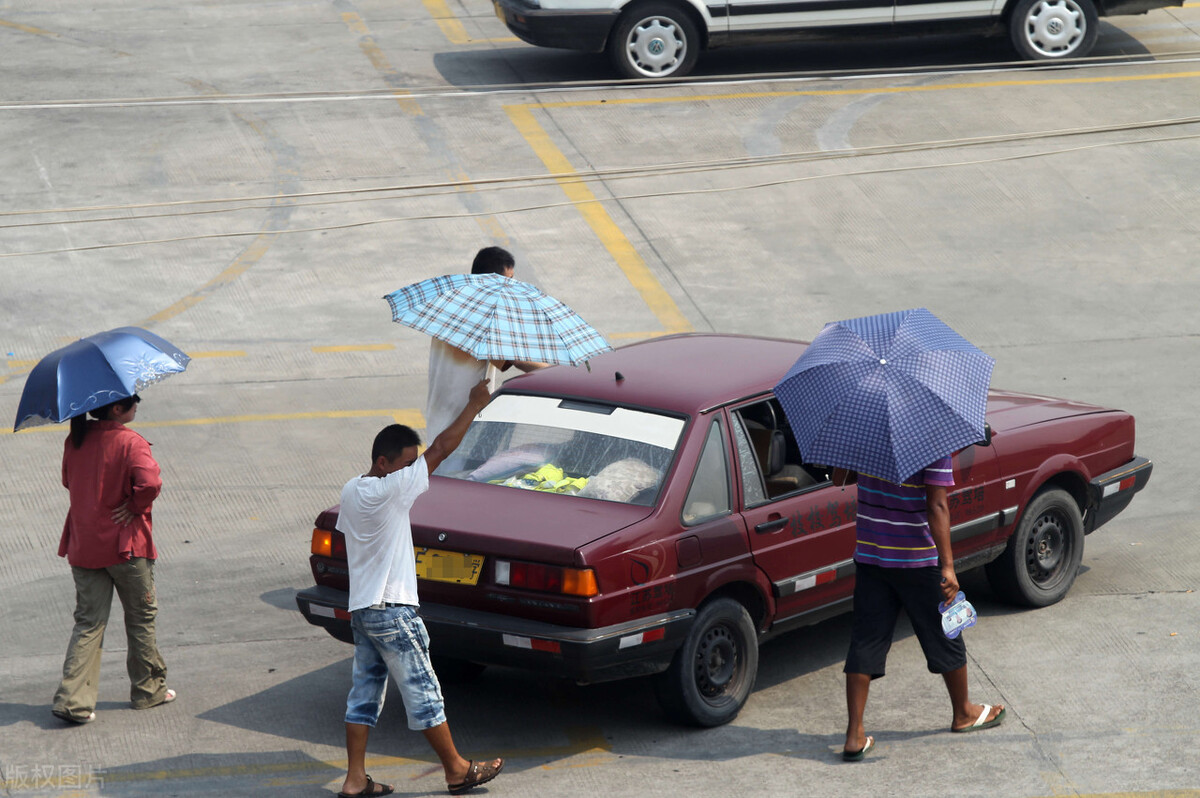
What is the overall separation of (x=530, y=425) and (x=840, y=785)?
2048mm

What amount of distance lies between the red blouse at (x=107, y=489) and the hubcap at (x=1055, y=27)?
43.7 ft

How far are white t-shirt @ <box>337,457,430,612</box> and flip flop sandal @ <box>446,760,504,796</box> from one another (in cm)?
68

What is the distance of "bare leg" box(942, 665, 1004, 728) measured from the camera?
6.03 metres

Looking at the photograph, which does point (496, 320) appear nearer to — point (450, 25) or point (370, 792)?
point (370, 792)

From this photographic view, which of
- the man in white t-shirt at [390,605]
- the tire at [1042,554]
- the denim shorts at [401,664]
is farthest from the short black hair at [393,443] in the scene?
the tire at [1042,554]

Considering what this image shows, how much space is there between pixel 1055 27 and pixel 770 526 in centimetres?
1241

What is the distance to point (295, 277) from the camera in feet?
41.5

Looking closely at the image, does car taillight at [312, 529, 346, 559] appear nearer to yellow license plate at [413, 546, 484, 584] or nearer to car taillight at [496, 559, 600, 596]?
yellow license plate at [413, 546, 484, 584]

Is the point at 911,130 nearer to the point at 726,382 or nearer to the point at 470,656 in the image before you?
Result: the point at 726,382

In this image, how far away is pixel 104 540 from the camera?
6168 millimetres

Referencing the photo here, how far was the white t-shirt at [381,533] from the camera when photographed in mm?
5293

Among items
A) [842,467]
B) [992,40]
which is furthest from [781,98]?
[842,467]

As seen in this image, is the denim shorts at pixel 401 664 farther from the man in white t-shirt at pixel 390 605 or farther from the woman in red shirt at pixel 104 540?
the woman in red shirt at pixel 104 540

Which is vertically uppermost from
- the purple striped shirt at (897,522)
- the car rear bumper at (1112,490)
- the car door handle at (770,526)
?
the purple striped shirt at (897,522)
